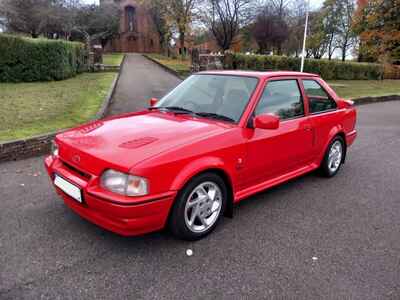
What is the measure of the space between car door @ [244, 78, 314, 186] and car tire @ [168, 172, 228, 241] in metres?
0.44

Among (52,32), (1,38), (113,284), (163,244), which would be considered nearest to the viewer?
(113,284)

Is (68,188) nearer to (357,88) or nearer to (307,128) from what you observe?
(307,128)

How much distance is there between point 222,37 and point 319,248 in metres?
30.0

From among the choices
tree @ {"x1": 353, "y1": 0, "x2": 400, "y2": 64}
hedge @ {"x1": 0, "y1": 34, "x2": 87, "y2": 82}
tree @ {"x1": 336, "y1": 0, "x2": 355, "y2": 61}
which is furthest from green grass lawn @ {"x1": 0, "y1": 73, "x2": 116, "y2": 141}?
tree @ {"x1": 336, "y1": 0, "x2": 355, "y2": 61}

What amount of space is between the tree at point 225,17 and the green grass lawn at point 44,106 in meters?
19.3

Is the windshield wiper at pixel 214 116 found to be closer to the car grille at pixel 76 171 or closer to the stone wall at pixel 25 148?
the car grille at pixel 76 171

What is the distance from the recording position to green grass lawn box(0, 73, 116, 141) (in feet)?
20.9

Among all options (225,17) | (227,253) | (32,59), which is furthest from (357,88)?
(227,253)

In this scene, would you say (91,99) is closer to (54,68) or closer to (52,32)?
(54,68)

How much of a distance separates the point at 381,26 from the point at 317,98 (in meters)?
13.0

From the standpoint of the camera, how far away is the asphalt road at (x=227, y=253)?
2.45 meters

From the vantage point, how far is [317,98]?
4.50 meters

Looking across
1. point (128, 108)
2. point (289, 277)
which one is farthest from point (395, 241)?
point (128, 108)

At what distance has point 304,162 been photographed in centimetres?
425
